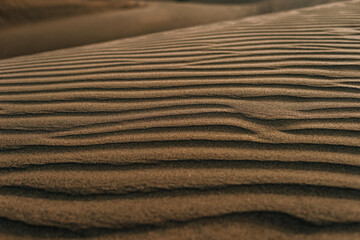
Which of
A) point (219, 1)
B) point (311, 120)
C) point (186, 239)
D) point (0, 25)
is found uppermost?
point (219, 1)

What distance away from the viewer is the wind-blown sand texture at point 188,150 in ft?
2.57

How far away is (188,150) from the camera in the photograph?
1037 mm

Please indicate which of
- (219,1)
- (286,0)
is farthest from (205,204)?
(219,1)

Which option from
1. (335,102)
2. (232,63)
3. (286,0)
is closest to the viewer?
(335,102)

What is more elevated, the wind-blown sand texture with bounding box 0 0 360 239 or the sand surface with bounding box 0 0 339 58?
the sand surface with bounding box 0 0 339 58

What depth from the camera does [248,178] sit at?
89cm

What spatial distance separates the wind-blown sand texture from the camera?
0.78 m

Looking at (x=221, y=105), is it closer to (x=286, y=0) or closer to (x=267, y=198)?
(x=267, y=198)

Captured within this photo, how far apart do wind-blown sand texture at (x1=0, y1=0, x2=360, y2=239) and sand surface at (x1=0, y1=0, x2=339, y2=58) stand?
2.58 meters

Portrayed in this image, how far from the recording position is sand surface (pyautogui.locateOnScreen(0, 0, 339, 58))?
413 cm

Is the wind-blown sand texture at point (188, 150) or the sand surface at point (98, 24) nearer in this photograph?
the wind-blown sand texture at point (188, 150)

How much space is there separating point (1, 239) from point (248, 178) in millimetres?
850

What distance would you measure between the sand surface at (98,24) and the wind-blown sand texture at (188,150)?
8.47ft

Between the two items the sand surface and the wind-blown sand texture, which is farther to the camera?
the sand surface
